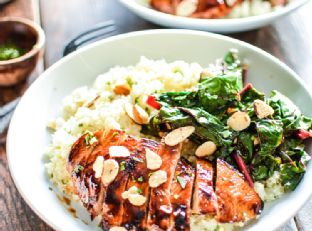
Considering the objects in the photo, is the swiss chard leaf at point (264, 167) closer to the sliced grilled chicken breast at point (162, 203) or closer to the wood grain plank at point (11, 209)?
the sliced grilled chicken breast at point (162, 203)

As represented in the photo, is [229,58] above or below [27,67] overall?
above

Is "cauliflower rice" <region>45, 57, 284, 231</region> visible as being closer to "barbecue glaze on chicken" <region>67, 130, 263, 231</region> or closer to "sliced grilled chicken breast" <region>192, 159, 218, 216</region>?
"barbecue glaze on chicken" <region>67, 130, 263, 231</region>

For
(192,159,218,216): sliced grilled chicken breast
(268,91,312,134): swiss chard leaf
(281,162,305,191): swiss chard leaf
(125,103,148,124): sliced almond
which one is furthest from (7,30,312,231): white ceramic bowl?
(125,103,148,124): sliced almond

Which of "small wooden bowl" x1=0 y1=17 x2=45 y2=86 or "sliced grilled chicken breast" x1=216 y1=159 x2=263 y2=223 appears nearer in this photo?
"sliced grilled chicken breast" x1=216 y1=159 x2=263 y2=223

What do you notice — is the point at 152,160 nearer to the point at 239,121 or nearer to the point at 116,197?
the point at 116,197

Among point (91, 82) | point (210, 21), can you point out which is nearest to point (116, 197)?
point (91, 82)

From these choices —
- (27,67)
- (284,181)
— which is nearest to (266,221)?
(284,181)

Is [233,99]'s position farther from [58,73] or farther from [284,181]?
[58,73]
